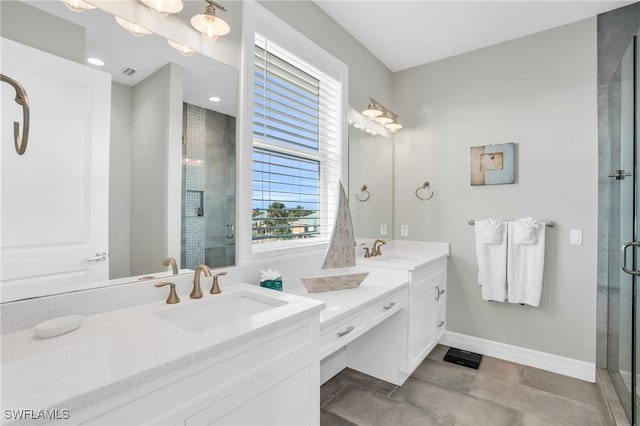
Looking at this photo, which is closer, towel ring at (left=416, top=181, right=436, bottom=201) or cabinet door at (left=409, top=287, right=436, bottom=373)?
cabinet door at (left=409, top=287, right=436, bottom=373)

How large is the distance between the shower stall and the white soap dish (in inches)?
99.9

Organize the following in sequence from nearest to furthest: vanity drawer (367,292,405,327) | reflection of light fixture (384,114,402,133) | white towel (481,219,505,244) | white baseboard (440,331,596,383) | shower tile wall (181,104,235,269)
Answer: shower tile wall (181,104,235,269) → vanity drawer (367,292,405,327) → white baseboard (440,331,596,383) → white towel (481,219,505,244) → reflection of light fixture (384,114,402,133)

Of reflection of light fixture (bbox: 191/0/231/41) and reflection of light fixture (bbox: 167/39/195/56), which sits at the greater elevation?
reflection of light fixture (bbox: 191/0/231/41)

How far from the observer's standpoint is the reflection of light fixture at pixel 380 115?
2.76 metres

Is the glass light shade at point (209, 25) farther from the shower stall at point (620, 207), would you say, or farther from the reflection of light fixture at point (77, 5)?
the shower stall at point (620, 207)

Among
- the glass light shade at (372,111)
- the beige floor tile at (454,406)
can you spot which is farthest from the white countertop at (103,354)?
the glass light shade at (372,111)

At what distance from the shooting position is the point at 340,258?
2031 millimetres

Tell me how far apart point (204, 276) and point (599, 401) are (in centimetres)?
273

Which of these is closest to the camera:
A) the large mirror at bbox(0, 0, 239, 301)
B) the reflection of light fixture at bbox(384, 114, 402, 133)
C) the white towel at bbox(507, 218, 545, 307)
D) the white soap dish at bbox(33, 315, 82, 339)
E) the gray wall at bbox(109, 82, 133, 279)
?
the white soap dish at bbox(33, 315, 82, 339)

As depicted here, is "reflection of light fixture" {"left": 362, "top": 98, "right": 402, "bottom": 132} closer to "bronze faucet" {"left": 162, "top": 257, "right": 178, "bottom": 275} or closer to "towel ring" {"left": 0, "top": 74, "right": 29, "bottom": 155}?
"bronze faucet" {"left": 162, "top": 257, "right": 178, "bottom": 275}

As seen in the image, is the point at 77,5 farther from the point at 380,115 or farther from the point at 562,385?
the point at 562,385

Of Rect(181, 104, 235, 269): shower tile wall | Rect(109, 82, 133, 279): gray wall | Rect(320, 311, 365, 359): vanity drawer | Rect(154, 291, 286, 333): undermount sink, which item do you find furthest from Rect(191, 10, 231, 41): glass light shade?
Rect(320, 311, 365, 359): vanity drawer

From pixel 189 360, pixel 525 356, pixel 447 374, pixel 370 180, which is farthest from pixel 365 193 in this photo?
pixel 189 360

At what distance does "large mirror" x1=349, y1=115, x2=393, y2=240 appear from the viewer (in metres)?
2.65
